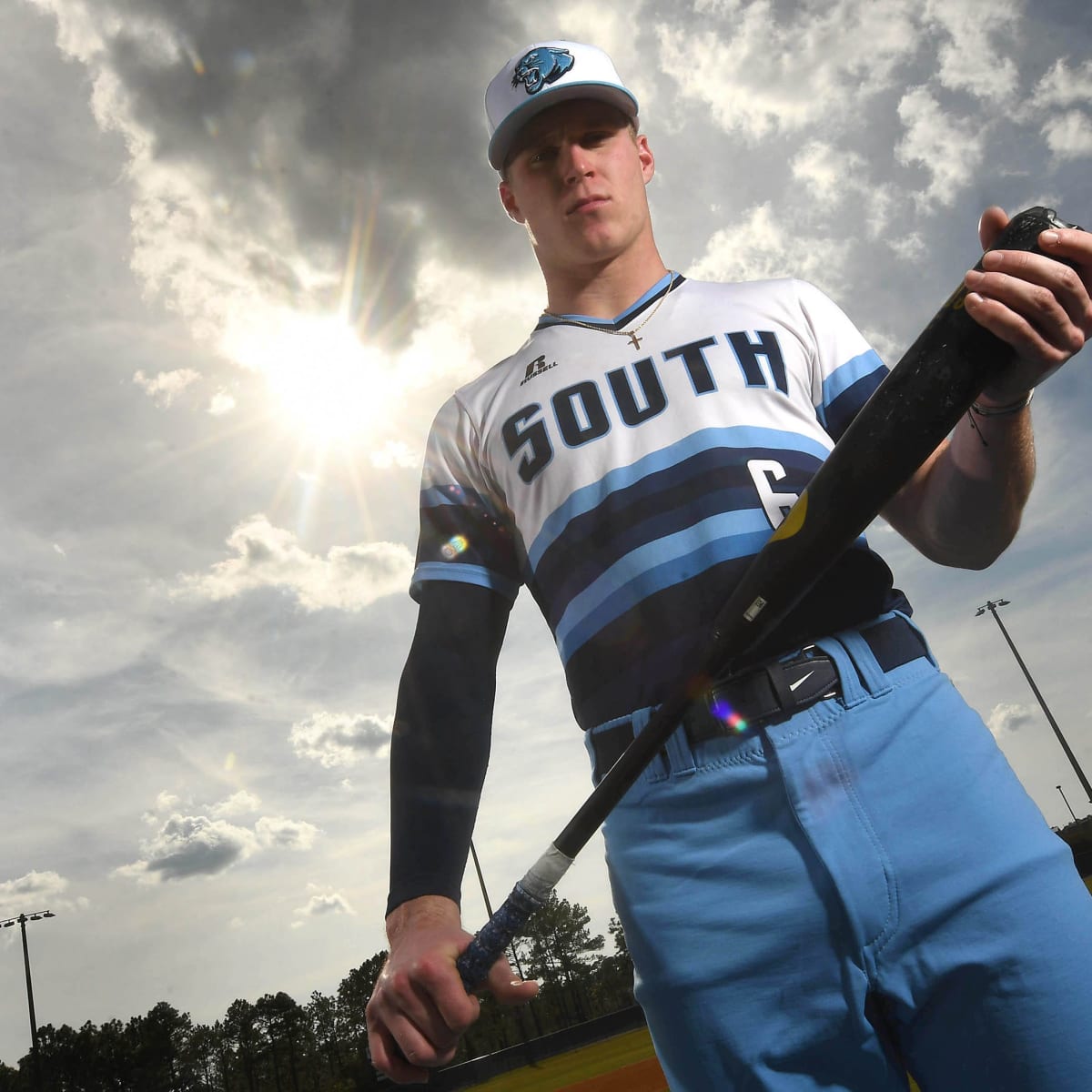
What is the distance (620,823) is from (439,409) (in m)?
1.42

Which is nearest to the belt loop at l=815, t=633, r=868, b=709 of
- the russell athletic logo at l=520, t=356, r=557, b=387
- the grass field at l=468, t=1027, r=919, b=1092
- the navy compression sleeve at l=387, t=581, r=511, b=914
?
the navy compression sleeve at l=387, t=581, r=511, b=914

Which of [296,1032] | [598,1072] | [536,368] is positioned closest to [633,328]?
[536,368]

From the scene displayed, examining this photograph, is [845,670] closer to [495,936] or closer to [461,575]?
[495,936]

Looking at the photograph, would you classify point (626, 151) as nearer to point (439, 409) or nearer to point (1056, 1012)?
point (439, 409)

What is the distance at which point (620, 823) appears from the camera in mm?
1822

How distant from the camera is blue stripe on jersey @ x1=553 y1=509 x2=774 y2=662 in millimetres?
1834

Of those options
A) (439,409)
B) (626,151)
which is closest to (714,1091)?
(439,409)

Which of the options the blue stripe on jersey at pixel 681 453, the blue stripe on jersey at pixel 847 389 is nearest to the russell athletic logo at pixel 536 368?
the blue stripe on jersey at pixel 681 453

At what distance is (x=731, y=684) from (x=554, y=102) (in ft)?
5.92

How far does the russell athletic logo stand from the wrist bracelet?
1.12 metres

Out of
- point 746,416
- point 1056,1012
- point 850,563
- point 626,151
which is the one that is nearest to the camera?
point 1056,1012

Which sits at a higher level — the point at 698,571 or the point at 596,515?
the point at 596,515

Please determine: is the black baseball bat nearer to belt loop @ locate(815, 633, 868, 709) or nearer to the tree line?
belt loop @ locate(815, 633, 868, 709)

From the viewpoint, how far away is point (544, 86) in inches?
94.7
